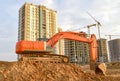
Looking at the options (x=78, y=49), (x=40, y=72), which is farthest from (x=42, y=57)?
(x=78, y=49)

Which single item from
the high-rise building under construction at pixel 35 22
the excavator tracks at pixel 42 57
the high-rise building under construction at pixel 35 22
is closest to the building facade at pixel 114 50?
the high-rise building under construction at pixel 35 22

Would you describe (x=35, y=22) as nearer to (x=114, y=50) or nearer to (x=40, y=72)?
(x=40, y=72)

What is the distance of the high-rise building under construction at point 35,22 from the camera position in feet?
274

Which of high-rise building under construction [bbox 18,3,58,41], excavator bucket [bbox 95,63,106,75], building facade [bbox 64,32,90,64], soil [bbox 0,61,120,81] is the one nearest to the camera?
soil [bbox 0,61,120,81]

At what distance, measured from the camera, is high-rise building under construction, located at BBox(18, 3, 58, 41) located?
83.5m

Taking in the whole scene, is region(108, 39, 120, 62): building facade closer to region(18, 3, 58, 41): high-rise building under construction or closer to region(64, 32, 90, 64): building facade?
region(64, 32, 90, 64): building facade

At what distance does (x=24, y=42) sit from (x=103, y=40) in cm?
10747

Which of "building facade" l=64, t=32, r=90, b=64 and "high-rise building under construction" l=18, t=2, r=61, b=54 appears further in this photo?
"building facade" l=64, t=32, r=90, b=64

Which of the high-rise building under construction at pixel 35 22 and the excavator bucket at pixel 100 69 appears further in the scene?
the high-rise building under construction at pixel 35 22

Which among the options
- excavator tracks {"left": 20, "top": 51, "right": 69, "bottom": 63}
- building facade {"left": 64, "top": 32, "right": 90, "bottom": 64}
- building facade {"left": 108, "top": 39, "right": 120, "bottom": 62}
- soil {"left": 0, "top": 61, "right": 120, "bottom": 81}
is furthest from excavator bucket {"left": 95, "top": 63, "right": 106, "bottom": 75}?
building facade {"left": 108, "top": 39, "right": 120, "bottom": 62}

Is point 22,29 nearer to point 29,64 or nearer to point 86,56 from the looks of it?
point 86,56

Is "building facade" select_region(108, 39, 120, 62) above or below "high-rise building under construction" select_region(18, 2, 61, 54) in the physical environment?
below

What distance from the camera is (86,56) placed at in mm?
111875

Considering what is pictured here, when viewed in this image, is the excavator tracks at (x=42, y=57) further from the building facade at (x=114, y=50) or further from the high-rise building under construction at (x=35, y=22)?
the building facade at (x=114, y=50)
